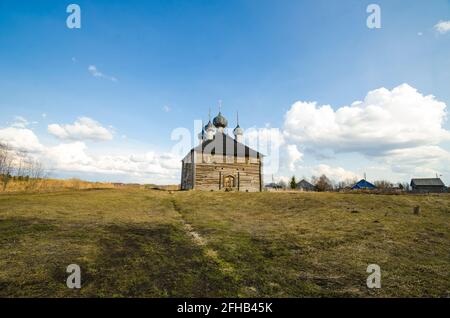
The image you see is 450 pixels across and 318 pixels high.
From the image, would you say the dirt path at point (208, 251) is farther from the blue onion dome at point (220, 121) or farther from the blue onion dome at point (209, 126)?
the blue onion dome at point (209, 126)

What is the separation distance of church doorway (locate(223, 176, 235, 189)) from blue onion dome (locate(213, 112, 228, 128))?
1177 centimetres

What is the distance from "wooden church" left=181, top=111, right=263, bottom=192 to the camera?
34.2 meters

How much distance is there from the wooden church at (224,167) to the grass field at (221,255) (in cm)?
1904

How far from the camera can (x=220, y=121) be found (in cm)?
4262

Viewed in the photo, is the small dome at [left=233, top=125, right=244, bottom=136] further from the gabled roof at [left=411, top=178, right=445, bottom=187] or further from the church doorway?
the gabled roof at [left=411, top=178, right=445, bottom=187]

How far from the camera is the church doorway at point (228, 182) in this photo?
114 ft

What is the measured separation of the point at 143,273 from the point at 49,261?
10.0 ft

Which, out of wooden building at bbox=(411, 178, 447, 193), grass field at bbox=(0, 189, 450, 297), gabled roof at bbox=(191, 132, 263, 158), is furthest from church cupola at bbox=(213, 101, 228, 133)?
wooden building at bbox=(411, 178, 447, 193)

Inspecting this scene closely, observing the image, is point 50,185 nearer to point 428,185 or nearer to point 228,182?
point 228,182

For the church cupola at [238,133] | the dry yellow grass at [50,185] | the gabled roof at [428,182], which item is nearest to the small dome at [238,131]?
→ the church cupola at [238,133]
